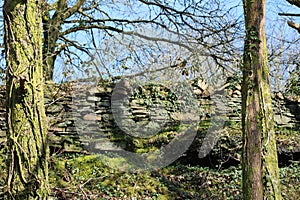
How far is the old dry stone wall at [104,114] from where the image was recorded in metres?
4.47

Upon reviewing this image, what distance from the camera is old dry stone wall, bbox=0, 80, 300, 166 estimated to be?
4473mm

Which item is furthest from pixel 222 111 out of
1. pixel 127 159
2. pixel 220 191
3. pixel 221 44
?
pixel 127 159

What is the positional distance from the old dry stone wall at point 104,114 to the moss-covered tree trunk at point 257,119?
201 centimetres

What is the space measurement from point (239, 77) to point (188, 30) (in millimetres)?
1440

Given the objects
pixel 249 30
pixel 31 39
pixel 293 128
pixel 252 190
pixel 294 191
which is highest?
pixel 249 30

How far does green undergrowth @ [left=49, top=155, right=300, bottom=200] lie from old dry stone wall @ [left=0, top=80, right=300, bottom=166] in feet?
1.04

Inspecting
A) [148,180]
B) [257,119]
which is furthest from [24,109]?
[148,180]

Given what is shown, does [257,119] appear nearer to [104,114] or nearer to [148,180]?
[148,180]

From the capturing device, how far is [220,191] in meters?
4.61

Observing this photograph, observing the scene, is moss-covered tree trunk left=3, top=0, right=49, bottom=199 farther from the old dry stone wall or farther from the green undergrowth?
the old dry stone wall

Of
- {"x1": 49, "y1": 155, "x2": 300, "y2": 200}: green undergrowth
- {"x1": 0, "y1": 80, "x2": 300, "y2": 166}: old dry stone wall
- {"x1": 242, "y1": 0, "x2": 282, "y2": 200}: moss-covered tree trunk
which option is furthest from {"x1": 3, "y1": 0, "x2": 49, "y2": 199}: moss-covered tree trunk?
{"x1": 242, "y1": 0, "x2": 282, "y2": 200}: moss-covered tree trunk

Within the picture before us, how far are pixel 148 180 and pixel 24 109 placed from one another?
8.92ft

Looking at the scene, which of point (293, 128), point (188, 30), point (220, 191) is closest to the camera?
point (220, 191)

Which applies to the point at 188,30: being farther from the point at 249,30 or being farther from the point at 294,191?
the point at 294,191
